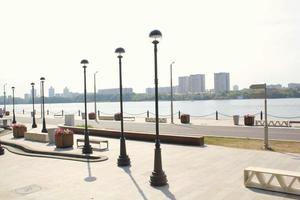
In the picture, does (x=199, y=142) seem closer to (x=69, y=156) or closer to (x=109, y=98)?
(x=69, y=156)

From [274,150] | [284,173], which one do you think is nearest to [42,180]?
[284,173]

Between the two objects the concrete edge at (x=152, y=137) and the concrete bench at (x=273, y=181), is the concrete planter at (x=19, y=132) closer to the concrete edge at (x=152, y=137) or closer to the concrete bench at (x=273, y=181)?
the concrete edge at (x=152, y=137)

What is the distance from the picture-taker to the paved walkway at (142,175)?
10.7 meters

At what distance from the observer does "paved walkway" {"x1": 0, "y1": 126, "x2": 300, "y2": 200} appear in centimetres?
1073

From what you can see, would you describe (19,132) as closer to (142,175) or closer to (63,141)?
(63,141)

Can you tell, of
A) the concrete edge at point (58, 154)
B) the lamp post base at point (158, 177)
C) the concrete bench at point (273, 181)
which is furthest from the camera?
the concrete edge at point (58, 154)

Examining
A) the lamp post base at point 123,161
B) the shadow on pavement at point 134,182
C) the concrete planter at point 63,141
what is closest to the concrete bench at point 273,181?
the shadow on pavement at point 134,182

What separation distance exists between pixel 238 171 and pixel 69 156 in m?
8.66

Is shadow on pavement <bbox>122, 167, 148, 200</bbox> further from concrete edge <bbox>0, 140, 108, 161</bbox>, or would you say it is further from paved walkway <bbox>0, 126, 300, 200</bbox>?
concrete edge <bbox>0, 140, 108, 161</bbox>

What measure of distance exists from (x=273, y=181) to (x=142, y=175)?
15.5 ft

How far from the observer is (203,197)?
401 inches

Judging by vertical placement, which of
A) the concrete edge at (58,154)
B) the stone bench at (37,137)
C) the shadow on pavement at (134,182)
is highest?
the stone bench at (37,137)

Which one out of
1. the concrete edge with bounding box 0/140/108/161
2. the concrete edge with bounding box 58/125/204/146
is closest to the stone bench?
the concrete edge with bounding box 0/140/108/161

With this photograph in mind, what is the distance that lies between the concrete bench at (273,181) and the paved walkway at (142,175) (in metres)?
0.27
